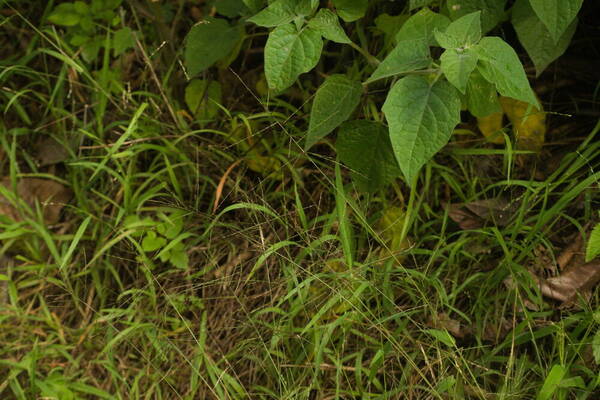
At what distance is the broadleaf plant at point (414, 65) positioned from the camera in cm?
143

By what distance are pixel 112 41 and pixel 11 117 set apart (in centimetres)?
39

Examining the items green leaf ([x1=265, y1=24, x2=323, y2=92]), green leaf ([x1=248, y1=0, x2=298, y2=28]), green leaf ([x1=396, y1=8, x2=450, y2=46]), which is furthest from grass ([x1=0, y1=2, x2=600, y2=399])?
green leaf ([x1=396, y1=8, x2=450, y2=46])

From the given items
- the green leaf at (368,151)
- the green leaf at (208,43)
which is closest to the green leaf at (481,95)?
the green leaf at (368,151)

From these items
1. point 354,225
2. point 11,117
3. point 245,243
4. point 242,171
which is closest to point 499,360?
point 354,225

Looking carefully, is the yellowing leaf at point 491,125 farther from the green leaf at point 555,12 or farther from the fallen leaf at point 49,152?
the fallen leaf at point 49,152

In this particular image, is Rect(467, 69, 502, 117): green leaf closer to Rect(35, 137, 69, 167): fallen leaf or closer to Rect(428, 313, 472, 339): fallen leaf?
Rect(428, 313, 472, 339): fallen leaf

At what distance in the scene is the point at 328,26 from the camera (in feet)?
5.15

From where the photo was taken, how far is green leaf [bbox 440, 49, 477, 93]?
1376 millimetres

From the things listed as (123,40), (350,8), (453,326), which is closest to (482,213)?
(453,326)

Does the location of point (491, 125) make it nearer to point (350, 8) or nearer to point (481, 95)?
point (481, 95)

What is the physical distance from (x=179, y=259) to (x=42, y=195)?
0.50 m

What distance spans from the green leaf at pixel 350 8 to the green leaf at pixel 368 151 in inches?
9.3

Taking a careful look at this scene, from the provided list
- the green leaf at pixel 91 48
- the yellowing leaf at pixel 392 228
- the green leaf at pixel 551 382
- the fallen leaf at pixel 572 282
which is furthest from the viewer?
the green leaf at pixel 91 48

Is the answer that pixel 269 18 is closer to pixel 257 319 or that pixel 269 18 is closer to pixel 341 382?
pixel 257 319
